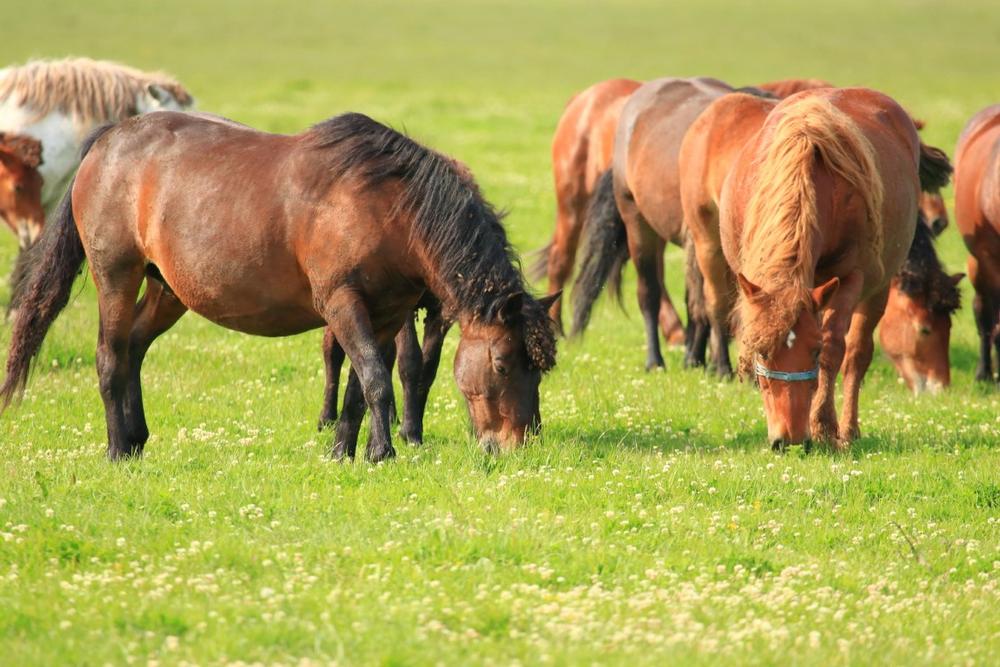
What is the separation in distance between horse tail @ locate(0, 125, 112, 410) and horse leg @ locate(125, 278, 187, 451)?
1.62 feet

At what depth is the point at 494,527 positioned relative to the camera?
6.77 metres

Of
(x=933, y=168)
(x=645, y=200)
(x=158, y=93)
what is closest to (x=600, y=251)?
(x=645, y=200)

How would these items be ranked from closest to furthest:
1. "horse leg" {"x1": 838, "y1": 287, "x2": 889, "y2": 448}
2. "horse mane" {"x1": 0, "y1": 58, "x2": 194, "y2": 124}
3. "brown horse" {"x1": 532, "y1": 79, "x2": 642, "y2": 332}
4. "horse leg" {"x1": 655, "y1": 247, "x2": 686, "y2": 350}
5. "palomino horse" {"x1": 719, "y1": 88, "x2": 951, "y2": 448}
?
"palomino horse" {"x1": 719, "y1": 88, "x2": 951, "y2": 448} → "horse leg" {"x1": 838, "y1": 287, "x2": 889, "y2": 448} → "horse mane" {"x1": 0, "y1": 58, "x2": 194, "y2": 124} → "horse leg" {"x1": 655, "y1": 247, "x2": 686, "y2": 350} → "brown horse" {"x1": 532, "y1": 79, "x2": 642, "y2": 332}

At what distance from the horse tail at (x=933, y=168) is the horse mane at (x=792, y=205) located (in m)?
2.32

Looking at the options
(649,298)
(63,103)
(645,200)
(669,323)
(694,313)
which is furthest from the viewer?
(669,323)

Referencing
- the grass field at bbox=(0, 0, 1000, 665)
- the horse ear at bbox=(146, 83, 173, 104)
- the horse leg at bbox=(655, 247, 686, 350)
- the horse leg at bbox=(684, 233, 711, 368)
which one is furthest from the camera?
the horse leg at bbox=(655, 247, 686, 350)

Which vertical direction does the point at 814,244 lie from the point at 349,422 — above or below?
above

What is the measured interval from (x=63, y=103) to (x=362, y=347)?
7.44m

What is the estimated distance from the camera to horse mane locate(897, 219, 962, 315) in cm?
1211

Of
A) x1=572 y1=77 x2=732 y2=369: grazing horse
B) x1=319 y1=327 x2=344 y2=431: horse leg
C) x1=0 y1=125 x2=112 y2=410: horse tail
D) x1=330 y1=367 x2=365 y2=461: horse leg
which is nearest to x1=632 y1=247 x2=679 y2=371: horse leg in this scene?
x1=572 y1=77 x2=732 y2=369: grazing horse

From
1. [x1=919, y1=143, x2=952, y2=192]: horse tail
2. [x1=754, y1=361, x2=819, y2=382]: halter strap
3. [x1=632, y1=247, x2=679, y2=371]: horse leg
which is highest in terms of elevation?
[x1=919, y1=143, x2=952, y2=192]: horse tail

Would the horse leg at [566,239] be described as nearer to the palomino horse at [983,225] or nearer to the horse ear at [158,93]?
the palomino horse at [983,225]

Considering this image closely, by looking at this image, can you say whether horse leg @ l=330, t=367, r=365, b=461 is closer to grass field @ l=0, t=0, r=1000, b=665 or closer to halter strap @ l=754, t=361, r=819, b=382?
grass field @ l=0, t=0, r=1000, b=665

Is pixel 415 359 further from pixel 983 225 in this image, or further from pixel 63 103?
pixel 63 103
